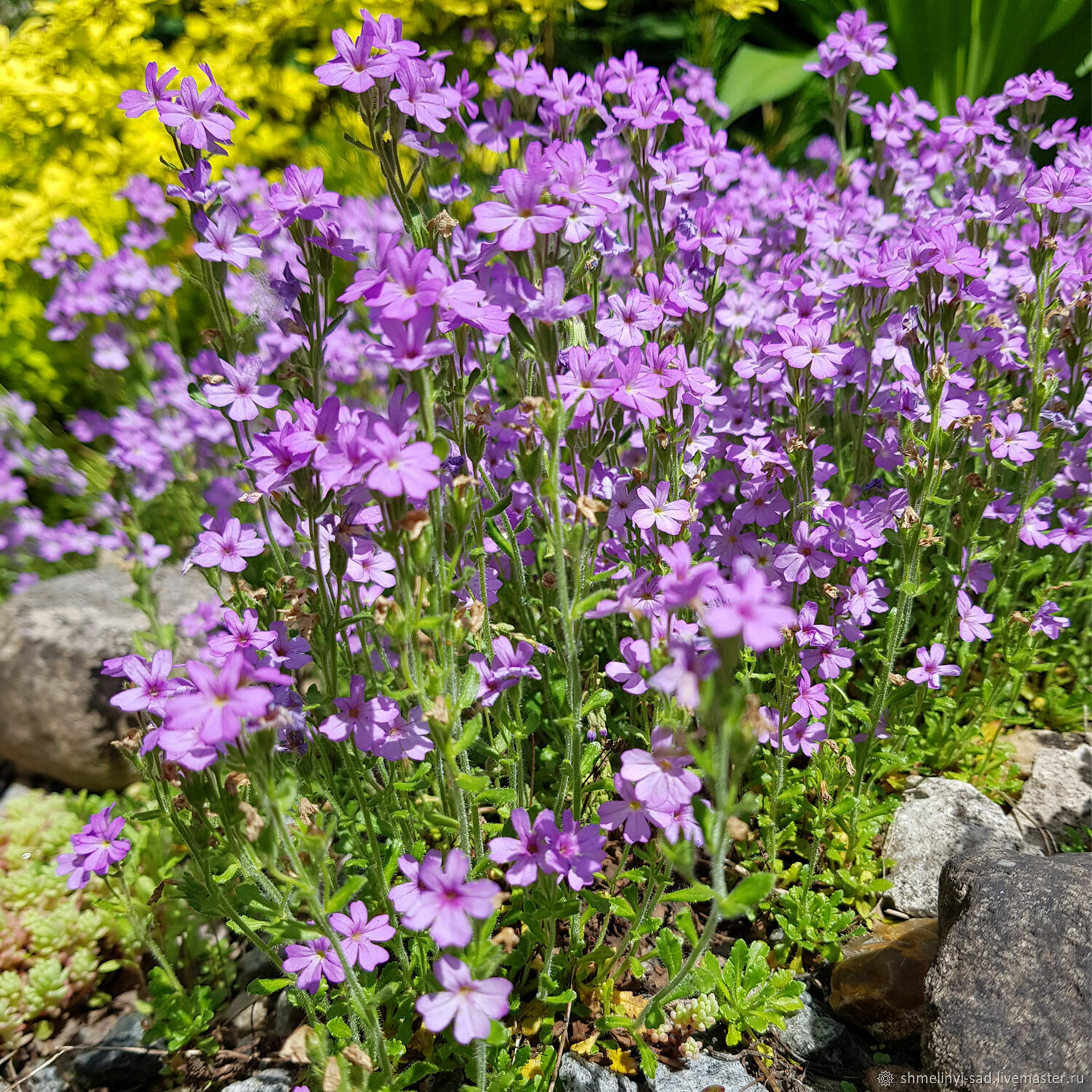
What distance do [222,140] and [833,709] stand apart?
110 inches

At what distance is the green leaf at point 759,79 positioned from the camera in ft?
22.2

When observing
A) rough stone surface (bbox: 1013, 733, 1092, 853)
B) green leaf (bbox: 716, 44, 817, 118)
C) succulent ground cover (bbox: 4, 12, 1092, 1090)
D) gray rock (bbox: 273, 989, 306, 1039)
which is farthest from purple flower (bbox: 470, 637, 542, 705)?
green leaf (bbox: 716, 44, 817, 118)

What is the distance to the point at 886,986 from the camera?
2629 millimetres

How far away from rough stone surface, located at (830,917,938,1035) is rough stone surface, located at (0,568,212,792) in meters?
3.53

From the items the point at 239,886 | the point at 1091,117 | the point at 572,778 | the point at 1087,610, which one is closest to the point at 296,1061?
the point at 239,886

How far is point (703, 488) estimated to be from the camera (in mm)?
3270

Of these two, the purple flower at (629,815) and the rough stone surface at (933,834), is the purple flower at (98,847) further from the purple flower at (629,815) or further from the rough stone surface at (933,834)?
the rough stone surface at (933,834)

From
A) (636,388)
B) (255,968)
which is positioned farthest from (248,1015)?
(636,388)

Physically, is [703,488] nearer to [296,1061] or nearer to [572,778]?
[572,778]

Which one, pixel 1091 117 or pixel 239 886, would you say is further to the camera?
pixel 1091 117

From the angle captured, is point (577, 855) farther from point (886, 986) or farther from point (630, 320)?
point (630, 320)

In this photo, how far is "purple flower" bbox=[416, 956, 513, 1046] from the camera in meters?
1.76

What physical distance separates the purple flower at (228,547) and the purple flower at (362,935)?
1.07m

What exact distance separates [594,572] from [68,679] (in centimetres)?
311
